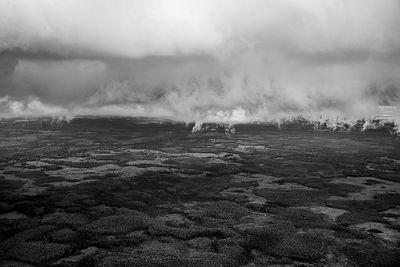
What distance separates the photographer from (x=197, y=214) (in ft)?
153

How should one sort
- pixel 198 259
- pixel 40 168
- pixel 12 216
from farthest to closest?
pixel 40 168 → pixel 12 216 → pixel 198 259

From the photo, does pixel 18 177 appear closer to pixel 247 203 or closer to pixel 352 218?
pixel 247 203

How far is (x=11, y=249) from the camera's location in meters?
34.0

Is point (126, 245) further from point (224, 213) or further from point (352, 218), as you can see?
point (352, 218)

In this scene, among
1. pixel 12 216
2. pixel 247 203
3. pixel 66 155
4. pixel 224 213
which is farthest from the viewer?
pixel 66 155

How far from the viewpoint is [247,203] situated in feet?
174

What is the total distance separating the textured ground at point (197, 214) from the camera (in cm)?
3409

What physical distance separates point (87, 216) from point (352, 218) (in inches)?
1256

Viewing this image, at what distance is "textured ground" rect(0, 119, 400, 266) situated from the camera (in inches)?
1342

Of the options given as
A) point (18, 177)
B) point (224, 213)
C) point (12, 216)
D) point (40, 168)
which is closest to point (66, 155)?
point (40, 168)

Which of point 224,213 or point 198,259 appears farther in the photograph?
point 224,213

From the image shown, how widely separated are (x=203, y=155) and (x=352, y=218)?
6487 centimetres

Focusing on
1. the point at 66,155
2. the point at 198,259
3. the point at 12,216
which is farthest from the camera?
the point at 66,155

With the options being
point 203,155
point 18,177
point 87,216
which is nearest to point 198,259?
point 87,216
